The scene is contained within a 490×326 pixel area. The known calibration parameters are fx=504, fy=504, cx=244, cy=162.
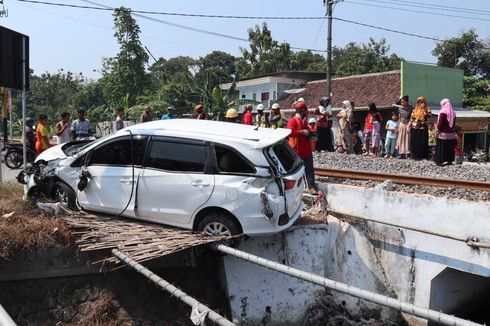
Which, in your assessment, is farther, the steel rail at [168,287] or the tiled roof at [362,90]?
the tiled roof at [362,90]

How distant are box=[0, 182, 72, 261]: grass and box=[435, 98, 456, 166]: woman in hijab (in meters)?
8.35

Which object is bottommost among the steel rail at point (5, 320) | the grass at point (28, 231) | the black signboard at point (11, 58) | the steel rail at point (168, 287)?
the steel rail at point (168, 287)

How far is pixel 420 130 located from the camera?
12.7m

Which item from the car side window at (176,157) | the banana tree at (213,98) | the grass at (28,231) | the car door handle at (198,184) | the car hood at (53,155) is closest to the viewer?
the grass at (28,231)

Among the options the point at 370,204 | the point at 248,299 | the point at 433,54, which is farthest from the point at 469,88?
the point at 248,299

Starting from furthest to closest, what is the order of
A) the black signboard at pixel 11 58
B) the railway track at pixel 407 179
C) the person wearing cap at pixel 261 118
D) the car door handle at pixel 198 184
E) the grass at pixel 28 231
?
the person wearing cap at pixel 261 118 → the railway track at pixel 407 179 → the black signboard at pixel 11 58 → the car door handle at pixel 198 184 → the grass at pixel 28 231

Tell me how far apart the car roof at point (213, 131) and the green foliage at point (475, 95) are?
2841cm

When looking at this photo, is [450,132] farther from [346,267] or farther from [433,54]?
[433,54]

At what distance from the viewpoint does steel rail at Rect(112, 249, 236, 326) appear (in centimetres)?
432

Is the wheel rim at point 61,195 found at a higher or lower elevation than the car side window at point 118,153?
lower

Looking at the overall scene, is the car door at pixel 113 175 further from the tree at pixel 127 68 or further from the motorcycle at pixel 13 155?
the tree at pixel 127 68

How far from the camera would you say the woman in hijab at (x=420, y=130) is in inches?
493

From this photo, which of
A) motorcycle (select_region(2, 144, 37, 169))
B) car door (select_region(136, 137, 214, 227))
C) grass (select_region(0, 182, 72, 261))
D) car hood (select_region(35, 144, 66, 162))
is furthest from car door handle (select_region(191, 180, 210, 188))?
motorcycle (select_region(2, 144, 37, 169))

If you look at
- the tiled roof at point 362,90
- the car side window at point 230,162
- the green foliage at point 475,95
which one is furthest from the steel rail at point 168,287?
the green foliage at point 475,95
